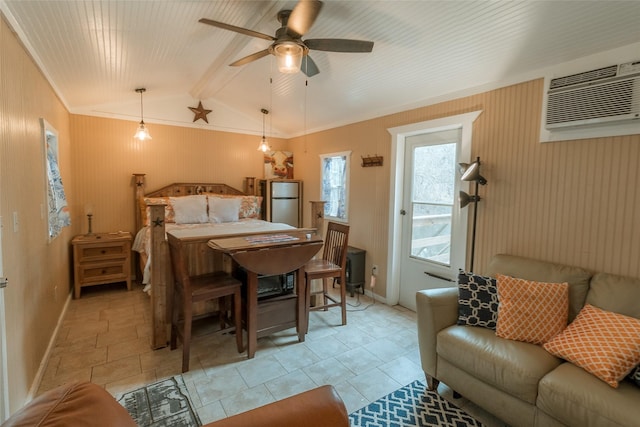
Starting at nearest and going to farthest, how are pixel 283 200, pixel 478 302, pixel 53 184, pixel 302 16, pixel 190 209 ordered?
pixel 302 16, pixel 478 302, pixel 53 184, pixel 190 209, pixel 283 200

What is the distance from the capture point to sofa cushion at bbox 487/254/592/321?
6.70 ft

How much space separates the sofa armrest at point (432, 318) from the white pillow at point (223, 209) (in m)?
3.19

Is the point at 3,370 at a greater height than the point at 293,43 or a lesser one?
lesser

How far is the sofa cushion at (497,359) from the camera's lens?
1643mm

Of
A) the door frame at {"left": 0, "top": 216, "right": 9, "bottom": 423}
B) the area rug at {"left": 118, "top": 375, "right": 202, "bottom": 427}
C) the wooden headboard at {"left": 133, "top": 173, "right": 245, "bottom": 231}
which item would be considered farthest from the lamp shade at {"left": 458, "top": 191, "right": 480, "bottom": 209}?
the wooden headboard at {"left": 133, "top": 173, "right": 245, "bottom": 231}

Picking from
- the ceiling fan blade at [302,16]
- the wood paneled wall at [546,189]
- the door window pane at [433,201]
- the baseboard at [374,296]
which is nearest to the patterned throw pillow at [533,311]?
the wood paneled wall at [546,189]

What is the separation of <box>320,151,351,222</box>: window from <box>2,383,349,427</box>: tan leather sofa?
3.41 m

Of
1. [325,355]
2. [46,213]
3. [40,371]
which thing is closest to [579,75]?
[325,355]

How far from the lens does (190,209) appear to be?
4320 millimetres

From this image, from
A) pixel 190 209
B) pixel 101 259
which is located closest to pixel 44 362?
pixel 101 259

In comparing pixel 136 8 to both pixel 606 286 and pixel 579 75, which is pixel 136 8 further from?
pixel 606 286

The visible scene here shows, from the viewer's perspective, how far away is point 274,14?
234cm

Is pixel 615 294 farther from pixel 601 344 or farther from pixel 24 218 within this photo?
pixel 24 218

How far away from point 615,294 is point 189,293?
2835 mm
